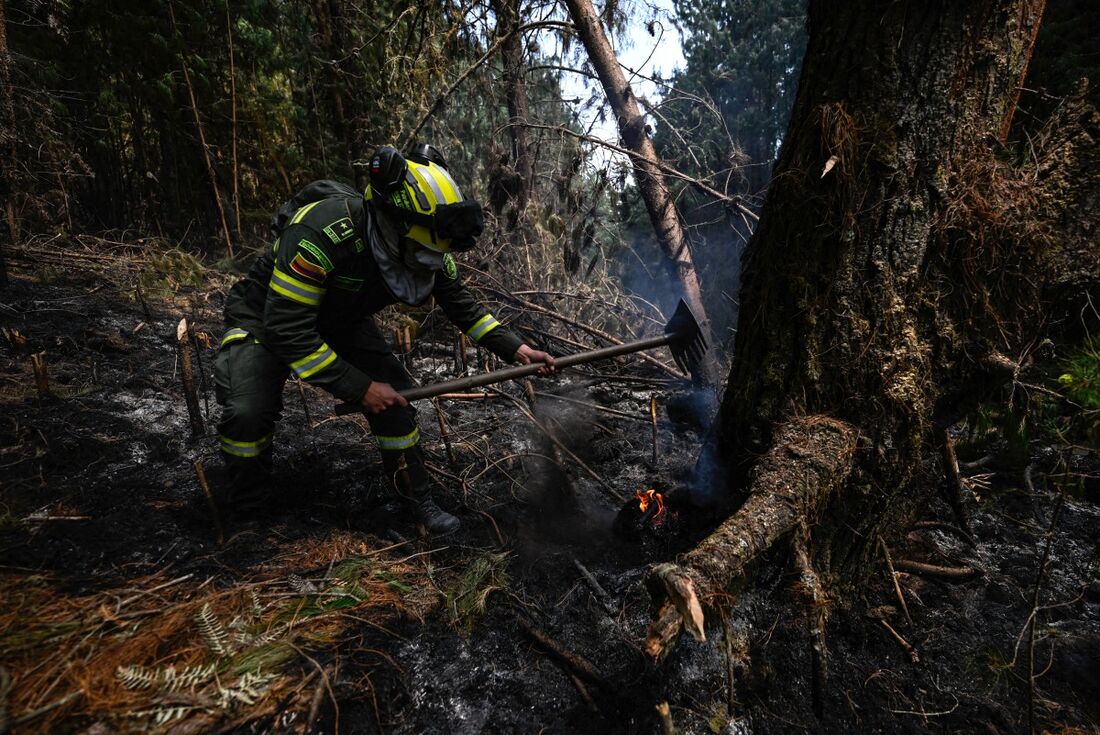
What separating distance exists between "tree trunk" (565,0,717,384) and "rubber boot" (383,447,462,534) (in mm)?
3087

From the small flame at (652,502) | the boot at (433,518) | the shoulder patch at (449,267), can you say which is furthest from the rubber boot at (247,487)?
the small flame at (652,502)

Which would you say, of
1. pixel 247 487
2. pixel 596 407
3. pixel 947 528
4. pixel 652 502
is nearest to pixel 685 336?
pixel 652 502

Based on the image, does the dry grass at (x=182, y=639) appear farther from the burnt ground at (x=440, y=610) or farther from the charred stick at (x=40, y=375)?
the charred stick at (x=40, y=375)

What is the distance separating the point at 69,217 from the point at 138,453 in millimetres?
6089

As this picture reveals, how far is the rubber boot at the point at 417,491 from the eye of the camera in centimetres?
289

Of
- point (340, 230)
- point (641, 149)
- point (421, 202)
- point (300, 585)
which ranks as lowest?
point (300, 585)

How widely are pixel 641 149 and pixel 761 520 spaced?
447cm

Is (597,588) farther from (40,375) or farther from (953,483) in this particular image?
(40,375)

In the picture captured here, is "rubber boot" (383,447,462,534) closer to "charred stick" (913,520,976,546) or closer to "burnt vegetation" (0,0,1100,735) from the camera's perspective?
"burnt vegetation" (0,0,1100,735)

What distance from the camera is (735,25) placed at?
1293 centimetres

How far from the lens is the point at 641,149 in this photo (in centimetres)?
511

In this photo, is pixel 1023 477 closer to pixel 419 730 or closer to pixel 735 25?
pixel 419 730

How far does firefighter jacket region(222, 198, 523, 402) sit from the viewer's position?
2.41 m

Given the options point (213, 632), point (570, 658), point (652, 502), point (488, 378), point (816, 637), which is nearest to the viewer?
point (816, 637)
